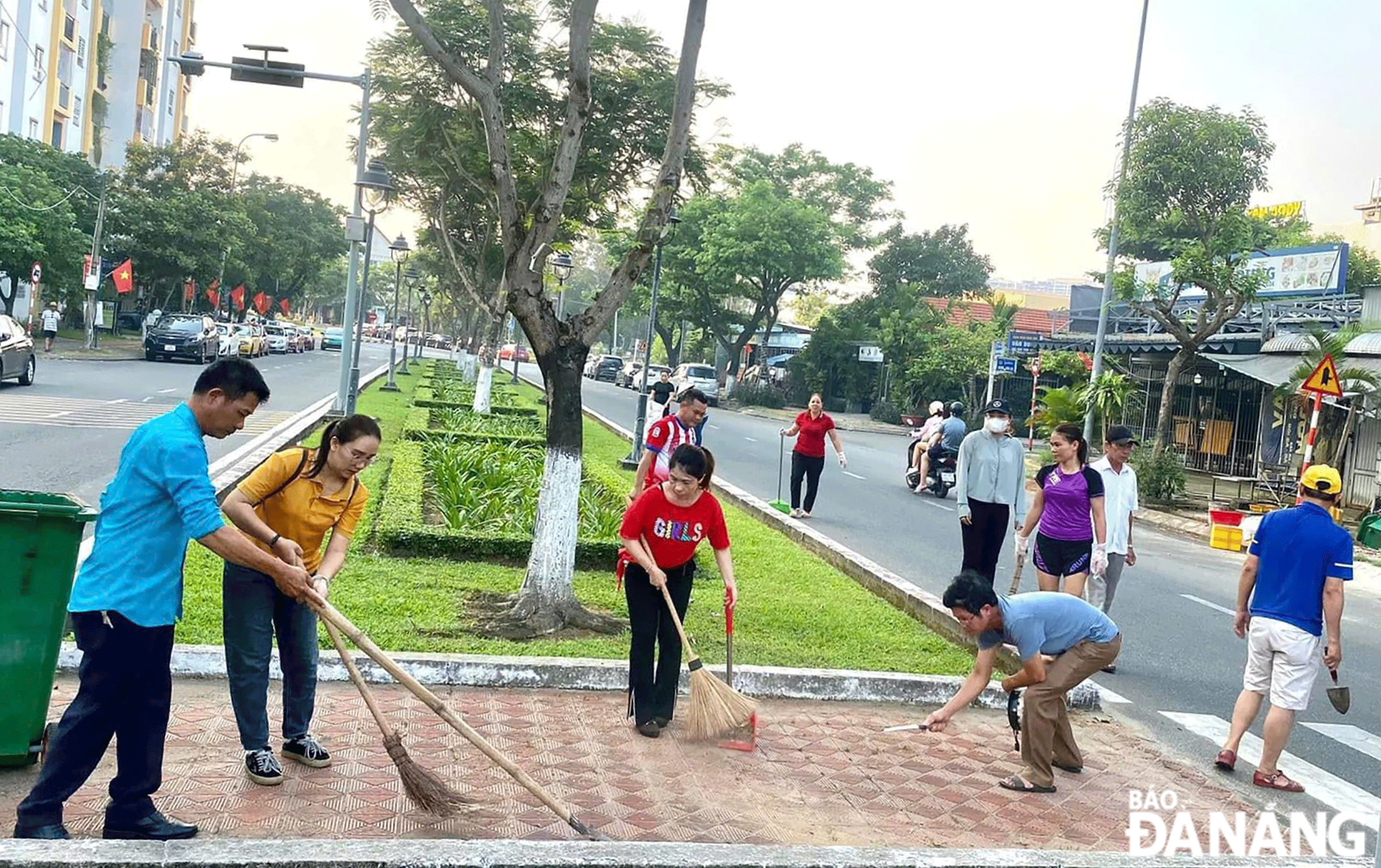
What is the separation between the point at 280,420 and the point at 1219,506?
15.7 metres

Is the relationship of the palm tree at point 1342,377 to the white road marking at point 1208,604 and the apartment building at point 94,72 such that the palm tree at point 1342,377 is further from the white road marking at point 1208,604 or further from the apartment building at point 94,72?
the apartment building at point 94,72

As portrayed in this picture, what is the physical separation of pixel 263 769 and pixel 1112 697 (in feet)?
A: 16.5

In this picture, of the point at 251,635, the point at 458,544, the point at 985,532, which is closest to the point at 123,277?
the point at 458,544

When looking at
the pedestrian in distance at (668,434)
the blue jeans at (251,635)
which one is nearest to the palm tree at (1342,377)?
the pedestrian in distance at (668,434)

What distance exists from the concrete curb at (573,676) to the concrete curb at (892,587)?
0.45 metres

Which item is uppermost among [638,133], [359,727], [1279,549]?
[638,133]

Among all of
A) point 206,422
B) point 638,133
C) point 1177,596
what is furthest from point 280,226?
point 206,422

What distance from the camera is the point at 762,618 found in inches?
324

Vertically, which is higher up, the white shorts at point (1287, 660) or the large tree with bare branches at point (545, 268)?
the large tree with bare branches at point (545, 268)

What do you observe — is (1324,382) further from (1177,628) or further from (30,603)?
(30,603)

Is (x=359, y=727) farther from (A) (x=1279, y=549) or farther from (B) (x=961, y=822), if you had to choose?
(A) (x=1279, y=549)

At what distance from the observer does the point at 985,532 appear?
336 inches

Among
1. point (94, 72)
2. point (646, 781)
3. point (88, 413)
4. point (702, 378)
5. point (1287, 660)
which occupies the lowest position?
point (646, 781)

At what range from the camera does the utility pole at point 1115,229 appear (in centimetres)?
2264
